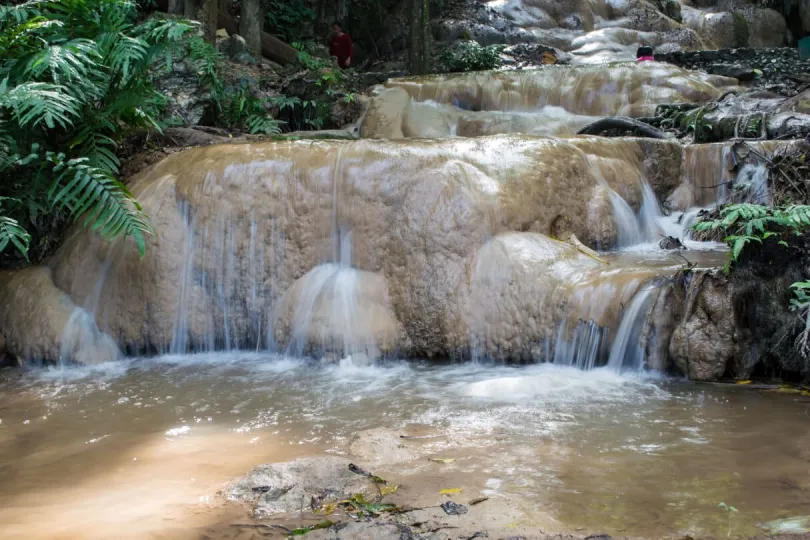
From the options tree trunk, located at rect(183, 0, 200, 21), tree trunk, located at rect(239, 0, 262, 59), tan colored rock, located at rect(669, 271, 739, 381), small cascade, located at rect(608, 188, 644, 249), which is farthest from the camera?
tree trunk, located at rect(239, 0, 262, 59)

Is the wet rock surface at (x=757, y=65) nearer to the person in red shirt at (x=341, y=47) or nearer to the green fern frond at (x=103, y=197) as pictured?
the person in red shirt at (x=341, y=47)

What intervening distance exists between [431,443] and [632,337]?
6.30ft

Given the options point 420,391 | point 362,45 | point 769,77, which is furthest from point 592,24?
point 420,391

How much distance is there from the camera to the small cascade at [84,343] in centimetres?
624

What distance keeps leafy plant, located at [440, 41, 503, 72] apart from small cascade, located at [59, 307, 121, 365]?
9.96 metres

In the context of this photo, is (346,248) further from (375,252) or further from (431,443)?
(431,443)

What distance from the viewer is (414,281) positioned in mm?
5953

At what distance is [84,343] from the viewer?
630 cm

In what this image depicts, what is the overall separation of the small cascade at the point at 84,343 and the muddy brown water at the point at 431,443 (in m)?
0.38

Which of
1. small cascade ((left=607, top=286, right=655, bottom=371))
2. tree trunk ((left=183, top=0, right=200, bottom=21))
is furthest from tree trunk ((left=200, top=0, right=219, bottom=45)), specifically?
small cascade ((left=607, top=286, right=655, bottom=371))

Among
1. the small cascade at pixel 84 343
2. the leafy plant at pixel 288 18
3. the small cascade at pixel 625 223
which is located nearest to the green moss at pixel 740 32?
the leafy plant at pixel 288 18

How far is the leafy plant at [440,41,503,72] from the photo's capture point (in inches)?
563

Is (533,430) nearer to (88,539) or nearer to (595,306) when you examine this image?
(595,306)

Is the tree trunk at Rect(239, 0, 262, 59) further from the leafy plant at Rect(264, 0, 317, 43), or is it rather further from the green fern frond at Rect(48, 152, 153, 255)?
the green fern frond at Rect(48, 152, 153, 255)
